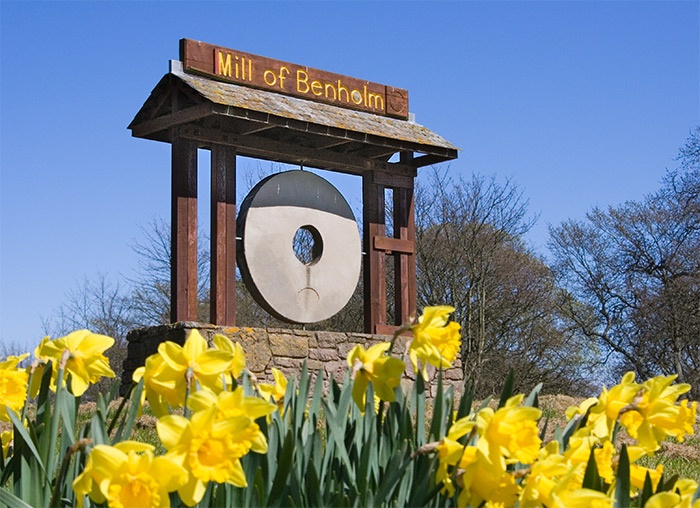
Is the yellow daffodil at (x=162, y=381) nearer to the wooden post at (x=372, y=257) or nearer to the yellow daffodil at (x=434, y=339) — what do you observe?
the yellow daffodil at (x=434, y=339)

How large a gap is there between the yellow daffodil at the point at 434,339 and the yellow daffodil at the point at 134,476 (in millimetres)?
642

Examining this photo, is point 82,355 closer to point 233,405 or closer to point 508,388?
point 233,405

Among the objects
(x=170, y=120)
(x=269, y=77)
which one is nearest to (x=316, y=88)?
(x=269, y=77)

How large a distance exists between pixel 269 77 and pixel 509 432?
27.2 ft

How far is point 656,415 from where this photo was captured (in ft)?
6.65

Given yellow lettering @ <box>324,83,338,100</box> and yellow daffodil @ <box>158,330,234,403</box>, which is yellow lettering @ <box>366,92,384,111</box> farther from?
yellow daffodil @ <box>158,330,234,403</box>

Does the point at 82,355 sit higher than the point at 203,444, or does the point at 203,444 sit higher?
the point at 82,355

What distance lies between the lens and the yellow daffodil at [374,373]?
2053 mm

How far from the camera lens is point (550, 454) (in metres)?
1.89

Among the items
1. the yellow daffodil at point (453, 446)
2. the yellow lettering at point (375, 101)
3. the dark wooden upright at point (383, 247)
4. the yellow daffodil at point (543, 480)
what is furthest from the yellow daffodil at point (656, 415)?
the yellow lettering at point (375, 101)

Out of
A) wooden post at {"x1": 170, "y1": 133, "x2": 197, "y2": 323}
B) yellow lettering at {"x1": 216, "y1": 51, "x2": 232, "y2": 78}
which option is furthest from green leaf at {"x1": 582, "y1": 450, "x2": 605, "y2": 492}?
yellow lettering at {"x1": 216, "y1": 51, "x2": 232, "y2": 78}

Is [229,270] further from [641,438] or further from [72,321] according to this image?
[72,321]

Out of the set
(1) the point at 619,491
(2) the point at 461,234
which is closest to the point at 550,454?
(1) the point at 619,491

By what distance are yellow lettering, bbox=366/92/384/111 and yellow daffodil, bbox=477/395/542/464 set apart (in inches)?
354
